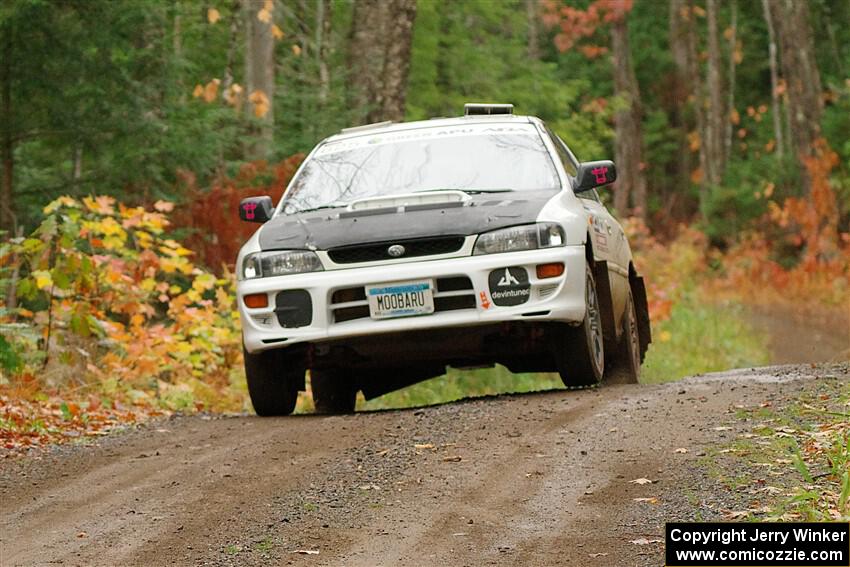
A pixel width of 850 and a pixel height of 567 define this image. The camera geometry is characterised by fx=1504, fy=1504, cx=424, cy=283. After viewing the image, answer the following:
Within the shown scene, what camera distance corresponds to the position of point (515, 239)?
29.4ft

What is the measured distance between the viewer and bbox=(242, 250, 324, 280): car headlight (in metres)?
9.09

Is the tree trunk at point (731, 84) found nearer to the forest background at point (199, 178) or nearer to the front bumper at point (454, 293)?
the forest background at point (199, 178)

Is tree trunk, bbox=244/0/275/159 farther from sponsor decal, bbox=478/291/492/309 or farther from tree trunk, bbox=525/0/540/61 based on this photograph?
tree trunk, bbox=525/0/540/61

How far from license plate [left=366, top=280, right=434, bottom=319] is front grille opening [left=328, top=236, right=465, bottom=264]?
0.60 feet

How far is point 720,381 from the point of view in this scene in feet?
31.1

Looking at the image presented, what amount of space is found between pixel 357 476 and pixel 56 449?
2.60 metres

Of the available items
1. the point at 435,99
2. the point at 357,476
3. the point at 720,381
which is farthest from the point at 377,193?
Answer: the point at 435,99

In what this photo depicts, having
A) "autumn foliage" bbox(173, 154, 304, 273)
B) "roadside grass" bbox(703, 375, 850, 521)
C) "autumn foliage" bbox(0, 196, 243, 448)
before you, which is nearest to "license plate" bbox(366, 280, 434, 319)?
"roadside grass" bbox(703, 375, 850, 521)

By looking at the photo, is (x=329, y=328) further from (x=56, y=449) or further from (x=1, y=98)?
(x=1, y=98)

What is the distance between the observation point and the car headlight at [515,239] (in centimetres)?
895

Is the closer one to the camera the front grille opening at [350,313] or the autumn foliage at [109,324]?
the front grille opening at [350,313]

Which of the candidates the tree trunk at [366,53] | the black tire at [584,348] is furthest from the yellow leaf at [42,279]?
the tree trunk at [366,53]

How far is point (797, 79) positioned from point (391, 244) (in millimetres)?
19669

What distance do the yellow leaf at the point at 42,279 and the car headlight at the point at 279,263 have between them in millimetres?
2645
